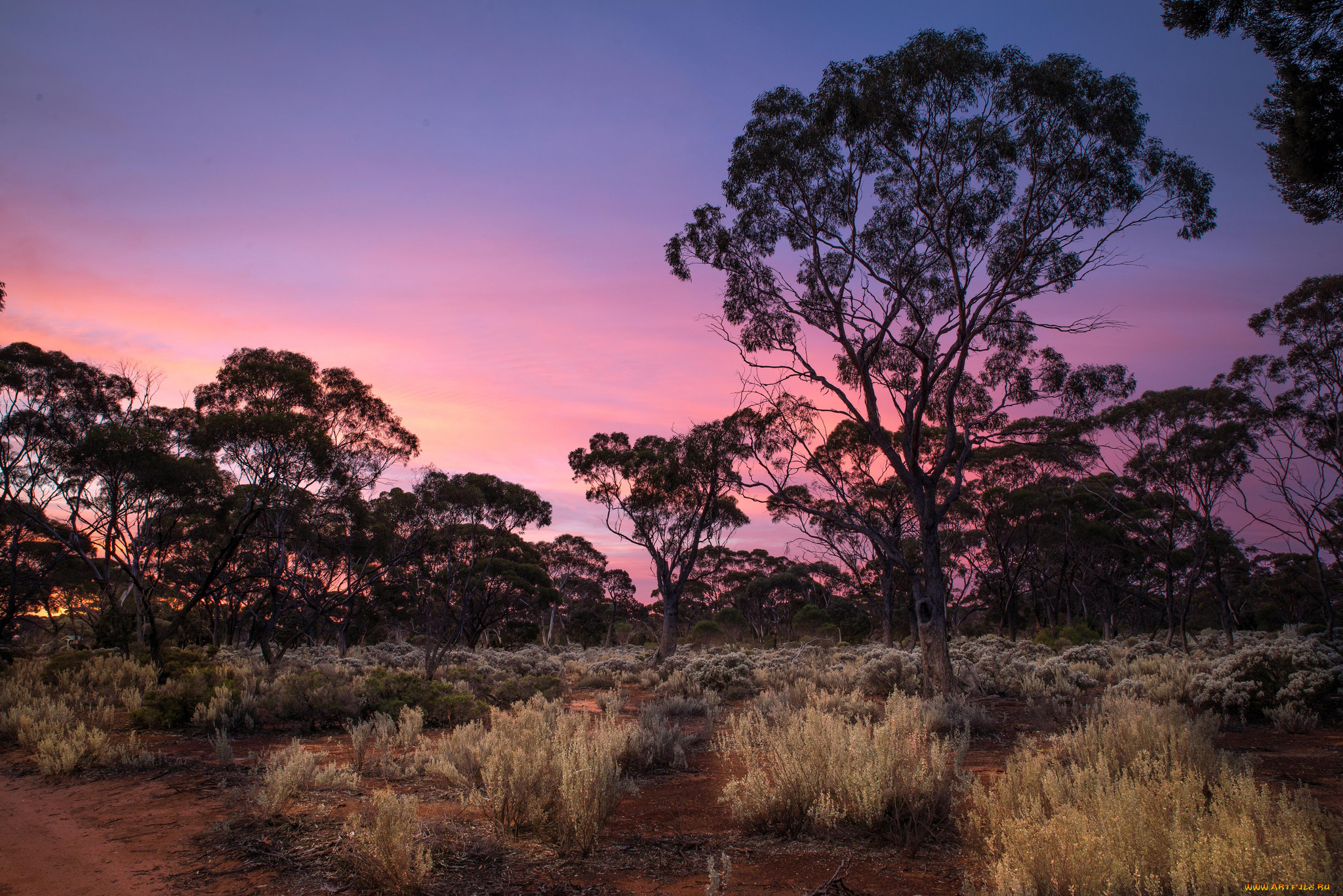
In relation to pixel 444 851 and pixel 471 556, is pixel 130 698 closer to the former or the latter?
pixel 444 851

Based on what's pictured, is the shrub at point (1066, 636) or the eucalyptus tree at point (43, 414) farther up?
the eucalyptus tree at point (43, 414)

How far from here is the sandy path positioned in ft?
14.8

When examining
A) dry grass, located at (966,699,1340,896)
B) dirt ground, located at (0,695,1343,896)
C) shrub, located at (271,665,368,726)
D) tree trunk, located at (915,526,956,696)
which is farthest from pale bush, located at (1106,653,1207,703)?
shrub, located at (271,665,368,726)

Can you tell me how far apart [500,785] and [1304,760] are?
9.01 metres

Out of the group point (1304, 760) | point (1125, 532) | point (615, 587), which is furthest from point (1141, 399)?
point (615, 587)

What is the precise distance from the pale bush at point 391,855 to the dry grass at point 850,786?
7.96ft

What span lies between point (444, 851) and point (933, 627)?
9549mm

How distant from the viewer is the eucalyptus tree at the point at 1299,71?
8.53 m

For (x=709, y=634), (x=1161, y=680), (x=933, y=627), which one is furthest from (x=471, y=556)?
(x=709, y=634)

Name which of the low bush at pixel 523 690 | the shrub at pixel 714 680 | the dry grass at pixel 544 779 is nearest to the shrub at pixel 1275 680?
the shrub at pixel 714 680

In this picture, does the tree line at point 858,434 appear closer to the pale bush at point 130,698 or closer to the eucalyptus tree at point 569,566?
the pale bush at point 130,698

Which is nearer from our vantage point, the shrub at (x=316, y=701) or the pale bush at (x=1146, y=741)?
the pale bush at (x=1146, y=741)

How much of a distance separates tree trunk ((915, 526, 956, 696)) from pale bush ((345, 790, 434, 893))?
9.54m

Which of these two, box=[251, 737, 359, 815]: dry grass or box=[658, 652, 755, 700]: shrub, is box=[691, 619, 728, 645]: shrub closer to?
box=[658, 652, 755, 700]: shrub
